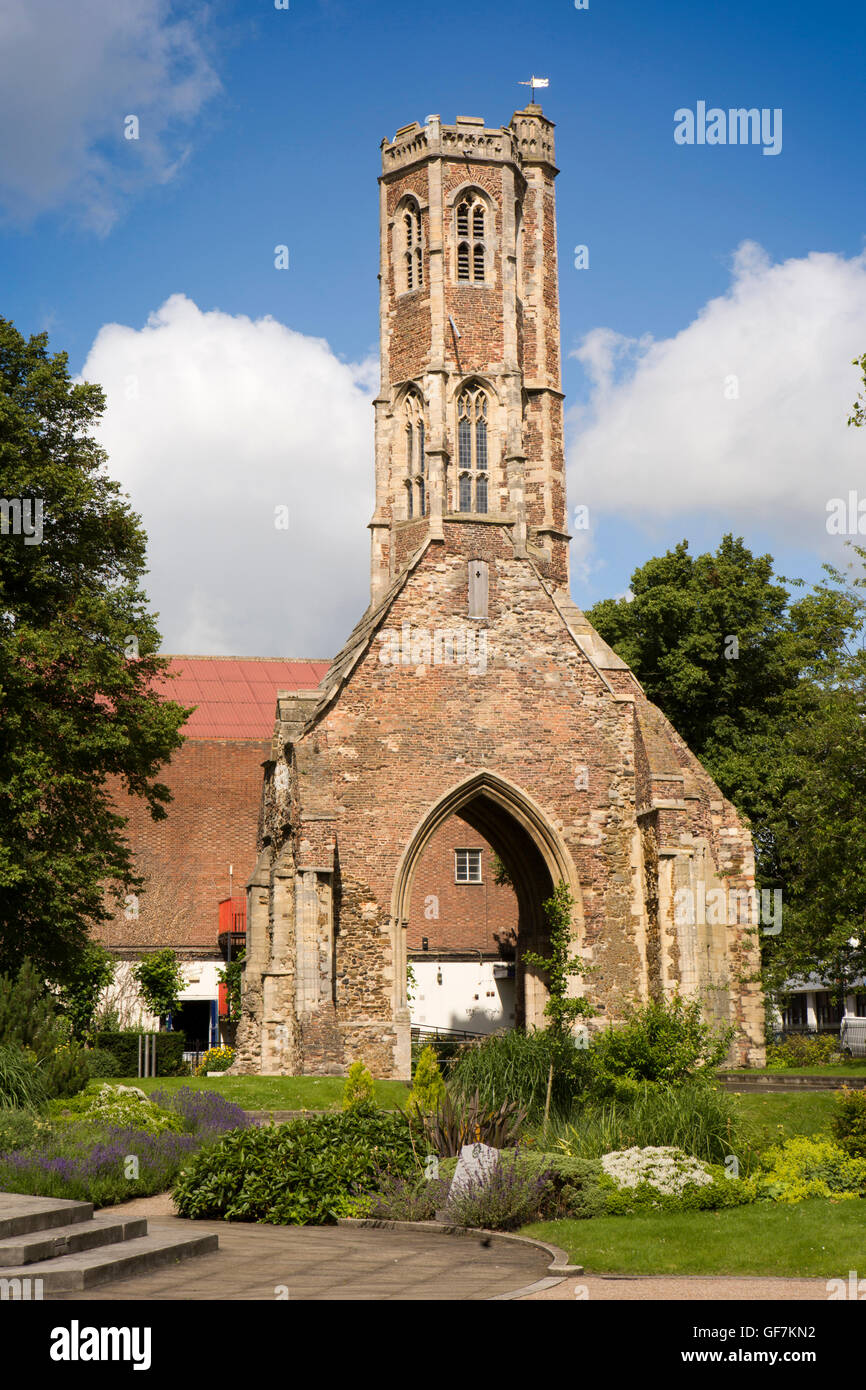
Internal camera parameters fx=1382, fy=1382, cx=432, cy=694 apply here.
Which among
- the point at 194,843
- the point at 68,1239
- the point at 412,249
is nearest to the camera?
the point at 68,1239

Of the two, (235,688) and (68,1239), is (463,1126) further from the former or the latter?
(235,688)

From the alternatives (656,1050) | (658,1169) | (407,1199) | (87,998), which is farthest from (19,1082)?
(87,998)

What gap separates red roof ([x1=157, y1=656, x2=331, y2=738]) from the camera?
45281mm

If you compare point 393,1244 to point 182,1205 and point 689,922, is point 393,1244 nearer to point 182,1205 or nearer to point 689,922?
point 182,1205

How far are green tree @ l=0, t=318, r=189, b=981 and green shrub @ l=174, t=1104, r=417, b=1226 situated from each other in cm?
1032

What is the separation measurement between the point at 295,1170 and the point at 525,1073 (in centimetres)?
453

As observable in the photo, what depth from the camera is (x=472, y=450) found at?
31.7 m

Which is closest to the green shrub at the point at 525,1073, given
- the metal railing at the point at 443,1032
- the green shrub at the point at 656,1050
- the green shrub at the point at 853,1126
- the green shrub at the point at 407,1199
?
the green shrub at the point at 656,1050

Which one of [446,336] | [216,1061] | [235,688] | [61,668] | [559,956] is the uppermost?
[446,336]

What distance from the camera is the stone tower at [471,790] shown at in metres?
25.6

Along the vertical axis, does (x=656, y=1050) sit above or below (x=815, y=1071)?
above
